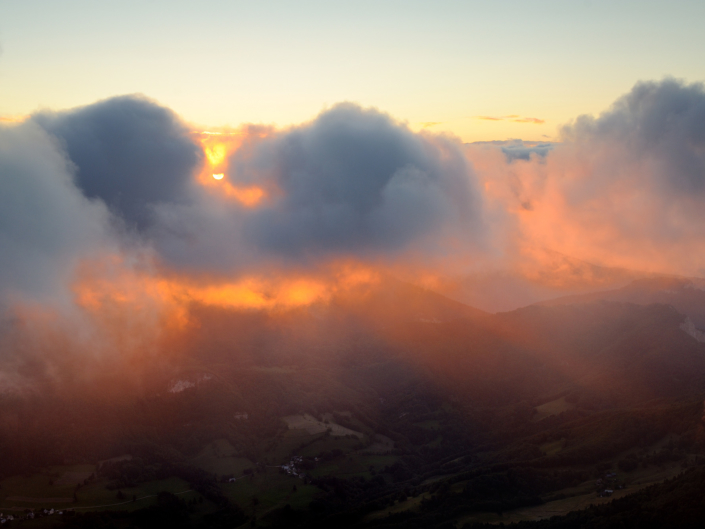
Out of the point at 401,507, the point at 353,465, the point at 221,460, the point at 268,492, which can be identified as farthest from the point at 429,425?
the point at 221,460

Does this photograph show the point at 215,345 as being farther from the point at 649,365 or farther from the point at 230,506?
the point at 649,365

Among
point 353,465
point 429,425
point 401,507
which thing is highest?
point 429,425

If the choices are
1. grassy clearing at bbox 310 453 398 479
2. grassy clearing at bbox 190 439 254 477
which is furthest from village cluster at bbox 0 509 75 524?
grassy clearing at bbox 310 453 398 479

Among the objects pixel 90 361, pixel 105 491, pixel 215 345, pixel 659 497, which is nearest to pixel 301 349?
pixel 215 345

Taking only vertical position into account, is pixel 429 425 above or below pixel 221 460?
below

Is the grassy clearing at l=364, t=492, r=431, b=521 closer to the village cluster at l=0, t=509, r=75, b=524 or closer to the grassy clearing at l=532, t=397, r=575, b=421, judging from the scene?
the grassy clearing at l=532, t=397, r=575, b=421

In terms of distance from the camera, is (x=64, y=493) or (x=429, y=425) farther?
(x=429, y=425)

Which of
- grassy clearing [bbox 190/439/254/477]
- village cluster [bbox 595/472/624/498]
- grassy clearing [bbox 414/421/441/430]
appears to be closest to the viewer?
village cluster [bbox 595/472/624/498]

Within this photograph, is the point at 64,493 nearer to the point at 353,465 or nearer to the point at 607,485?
the point at 353,465

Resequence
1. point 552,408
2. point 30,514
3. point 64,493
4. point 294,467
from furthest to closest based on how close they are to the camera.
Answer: point 552,408, point 294,467, point 64,493, point 30,514
